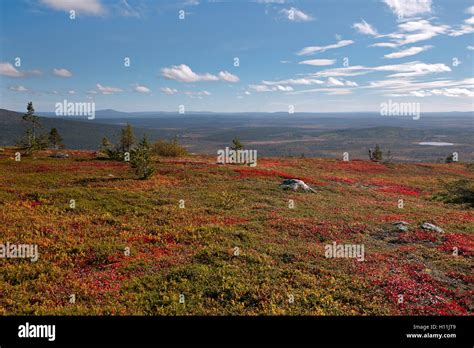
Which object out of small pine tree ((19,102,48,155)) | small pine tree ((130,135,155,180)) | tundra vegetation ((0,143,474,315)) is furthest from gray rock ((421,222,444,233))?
small pine tree ((19,102,48,155))

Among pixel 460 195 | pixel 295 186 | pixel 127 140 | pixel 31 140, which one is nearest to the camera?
pixel 295 186

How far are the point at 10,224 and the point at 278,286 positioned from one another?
1734cm

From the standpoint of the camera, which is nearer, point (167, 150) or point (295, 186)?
point (295, 186)

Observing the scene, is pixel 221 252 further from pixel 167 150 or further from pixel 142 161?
pixel 167 150

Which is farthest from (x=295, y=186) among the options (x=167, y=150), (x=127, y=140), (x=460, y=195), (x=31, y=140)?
(x=31, y=140)

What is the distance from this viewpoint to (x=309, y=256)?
17.5 metres

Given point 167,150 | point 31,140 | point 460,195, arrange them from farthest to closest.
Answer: point 167,150 < point 31,140 < point 460,195

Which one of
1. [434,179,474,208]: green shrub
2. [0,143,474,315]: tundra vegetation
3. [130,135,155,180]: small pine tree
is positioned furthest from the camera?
[130,135,155,180]: small pine tree

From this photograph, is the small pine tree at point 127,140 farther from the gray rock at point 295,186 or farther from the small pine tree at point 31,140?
the gray rock at point 295,186

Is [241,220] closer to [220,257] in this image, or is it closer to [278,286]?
[220,257]

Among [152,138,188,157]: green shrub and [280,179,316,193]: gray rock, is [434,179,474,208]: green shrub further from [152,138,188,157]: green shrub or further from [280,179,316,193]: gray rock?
[152,138,188,157]: green shrub

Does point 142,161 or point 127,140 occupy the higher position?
point 127,140

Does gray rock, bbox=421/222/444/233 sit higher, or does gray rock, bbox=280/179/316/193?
gray rock, bbox=280/179/316/193
